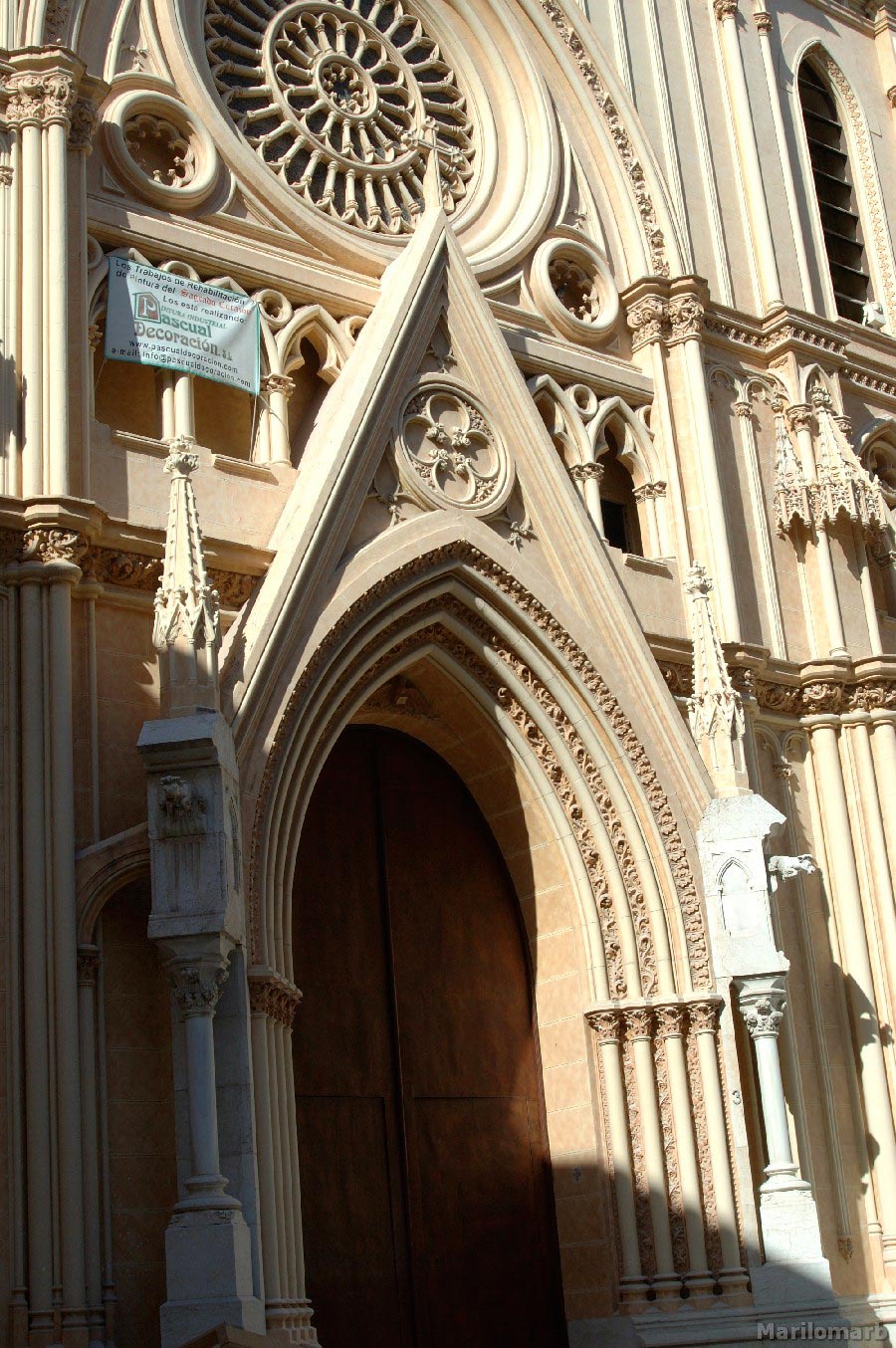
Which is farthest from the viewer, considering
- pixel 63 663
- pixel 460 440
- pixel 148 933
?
pixel 460 440

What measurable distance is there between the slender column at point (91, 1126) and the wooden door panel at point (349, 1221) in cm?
285

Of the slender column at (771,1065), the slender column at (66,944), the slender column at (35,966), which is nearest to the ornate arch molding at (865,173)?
the slender column at (771,1065)

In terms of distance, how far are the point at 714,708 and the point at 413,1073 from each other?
13.2ft

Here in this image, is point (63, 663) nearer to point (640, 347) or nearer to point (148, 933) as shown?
point (148, 933)

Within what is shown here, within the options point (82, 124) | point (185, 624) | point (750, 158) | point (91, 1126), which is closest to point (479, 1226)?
point (91, 1126)

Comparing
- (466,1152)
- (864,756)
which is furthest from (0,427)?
(864,756)

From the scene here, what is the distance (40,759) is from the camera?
13.0 meters

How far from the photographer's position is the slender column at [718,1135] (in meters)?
15.2

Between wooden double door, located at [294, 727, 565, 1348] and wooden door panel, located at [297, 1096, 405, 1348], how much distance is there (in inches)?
0.6

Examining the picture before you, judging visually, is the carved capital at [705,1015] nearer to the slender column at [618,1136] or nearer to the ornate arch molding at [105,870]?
the slender column at [618,1136]

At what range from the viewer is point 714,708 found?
16484mm

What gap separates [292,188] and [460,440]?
298 centimetres

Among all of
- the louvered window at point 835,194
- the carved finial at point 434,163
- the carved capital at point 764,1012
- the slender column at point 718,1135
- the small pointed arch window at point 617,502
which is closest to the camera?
the slender column at point 718,1135

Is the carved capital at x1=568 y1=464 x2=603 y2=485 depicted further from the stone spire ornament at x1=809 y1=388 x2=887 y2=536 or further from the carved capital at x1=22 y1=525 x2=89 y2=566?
the carved capital at x1=22 y1=525 x2=89 y2=566
